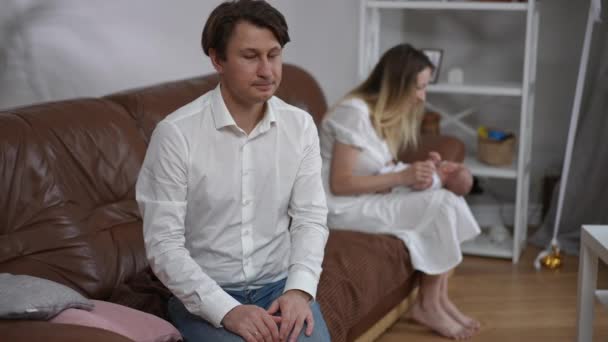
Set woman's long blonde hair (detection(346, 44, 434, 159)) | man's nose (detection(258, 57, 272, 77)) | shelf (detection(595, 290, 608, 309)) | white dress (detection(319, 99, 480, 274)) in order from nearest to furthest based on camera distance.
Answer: man's nose (detection(258, 57, 272, 77)) < shelf (detection(595, 290, 608, 309)) < white dress (detection(319, 99, 480, 274)) < woman's long blonde hair (detection(346, 44, 434, 159))

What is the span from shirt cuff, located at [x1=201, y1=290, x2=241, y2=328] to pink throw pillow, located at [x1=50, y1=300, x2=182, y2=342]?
103 millimetres

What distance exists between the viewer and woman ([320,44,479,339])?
293 centimetres

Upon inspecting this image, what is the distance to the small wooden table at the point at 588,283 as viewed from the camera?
7.93ft

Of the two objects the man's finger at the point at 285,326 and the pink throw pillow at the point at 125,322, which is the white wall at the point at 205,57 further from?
the man's finger at the point at 285,326

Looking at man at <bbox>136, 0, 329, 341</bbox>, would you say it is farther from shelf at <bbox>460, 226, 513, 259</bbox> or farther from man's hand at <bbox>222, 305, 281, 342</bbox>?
shelf at <bbox>460, 226, 513, 259</bbox>

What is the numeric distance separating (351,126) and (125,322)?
1.33 meters

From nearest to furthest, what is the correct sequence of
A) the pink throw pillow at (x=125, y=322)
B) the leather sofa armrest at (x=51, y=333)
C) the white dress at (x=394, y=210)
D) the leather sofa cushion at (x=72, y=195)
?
the leather sofa armrest at (x=51, y=333) < the pink throw pillow at (x=125, y=322) < the leather sofa cushion at (x=72, y=195) < the white dress at (x=394, y=210)

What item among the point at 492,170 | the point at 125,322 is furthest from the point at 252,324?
the point at 492,170

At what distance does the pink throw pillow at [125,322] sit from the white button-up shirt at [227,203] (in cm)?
8

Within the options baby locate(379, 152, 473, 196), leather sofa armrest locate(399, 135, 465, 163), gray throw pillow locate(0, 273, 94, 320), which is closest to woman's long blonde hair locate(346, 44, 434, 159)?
baby locate(379, 152, 473, 196)

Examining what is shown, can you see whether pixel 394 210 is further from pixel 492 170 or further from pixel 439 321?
pixel 492 170

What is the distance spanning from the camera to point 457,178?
9.95 ft

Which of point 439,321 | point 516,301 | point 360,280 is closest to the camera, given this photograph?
point 360,280

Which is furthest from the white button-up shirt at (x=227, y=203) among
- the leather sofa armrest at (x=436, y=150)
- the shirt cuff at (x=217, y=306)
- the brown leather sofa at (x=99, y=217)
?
the leather sofa armrest at (x=436, y=150)
